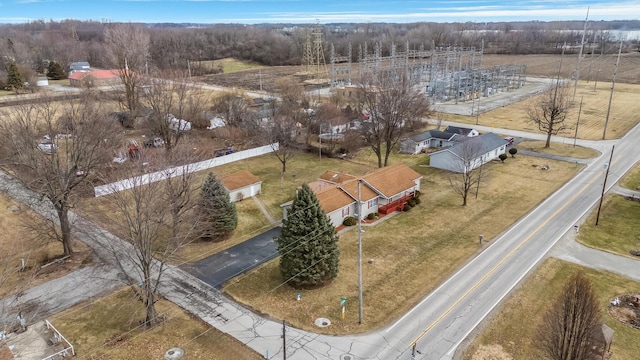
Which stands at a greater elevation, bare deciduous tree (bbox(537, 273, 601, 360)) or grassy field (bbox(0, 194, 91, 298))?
bare deciduous tree (bbox(537, 273, 601, 360))

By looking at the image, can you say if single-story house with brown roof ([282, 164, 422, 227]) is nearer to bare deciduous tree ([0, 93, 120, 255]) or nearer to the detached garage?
the detached garage

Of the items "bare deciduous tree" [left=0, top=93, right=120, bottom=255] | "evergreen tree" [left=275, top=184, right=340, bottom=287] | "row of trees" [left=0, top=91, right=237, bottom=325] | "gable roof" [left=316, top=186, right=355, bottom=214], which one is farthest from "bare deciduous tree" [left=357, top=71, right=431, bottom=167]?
"bare deciduous tree" [left=0, top=93, right=120, bottom=255]

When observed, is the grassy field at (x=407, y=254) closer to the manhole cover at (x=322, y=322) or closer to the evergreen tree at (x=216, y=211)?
the manhole cover at (x=322, y=322)

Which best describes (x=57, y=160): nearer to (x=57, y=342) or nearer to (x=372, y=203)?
(x=57, y=342)

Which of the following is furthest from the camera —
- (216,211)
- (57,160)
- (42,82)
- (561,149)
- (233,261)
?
(42,82)

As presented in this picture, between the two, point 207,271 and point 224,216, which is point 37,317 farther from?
point 224,216

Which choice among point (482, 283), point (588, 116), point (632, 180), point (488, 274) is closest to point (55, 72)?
point (488, 274)

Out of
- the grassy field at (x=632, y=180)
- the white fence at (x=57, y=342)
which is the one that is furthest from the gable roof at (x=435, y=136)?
the white fence at (x=57, y=342)
